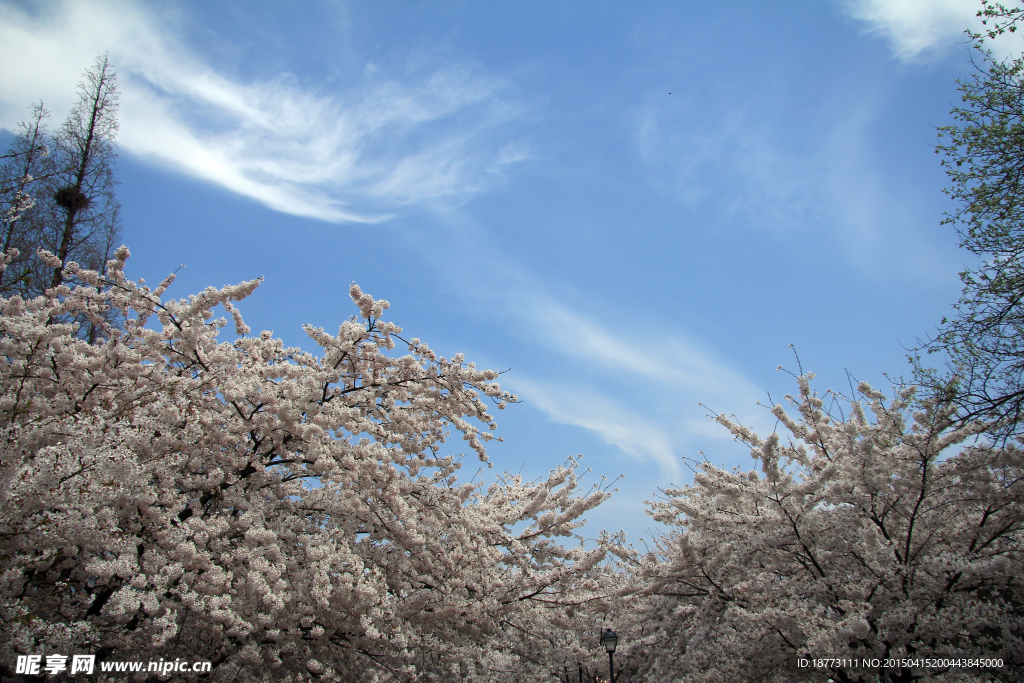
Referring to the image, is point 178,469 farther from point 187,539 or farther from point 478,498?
point 478,498

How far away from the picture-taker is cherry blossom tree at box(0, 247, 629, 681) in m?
4.91

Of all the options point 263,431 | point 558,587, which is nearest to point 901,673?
point 558,587

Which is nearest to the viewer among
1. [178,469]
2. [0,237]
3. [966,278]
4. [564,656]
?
A: [178,469]

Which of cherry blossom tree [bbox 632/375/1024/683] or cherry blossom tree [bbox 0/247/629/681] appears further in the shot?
cherry blossom tree [bbox 632/375/1024/683]

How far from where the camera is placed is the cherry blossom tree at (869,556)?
6.33 m

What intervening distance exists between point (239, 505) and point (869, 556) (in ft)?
25.1

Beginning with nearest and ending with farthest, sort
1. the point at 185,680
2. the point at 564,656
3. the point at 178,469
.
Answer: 1. the point at 185,680
2. the point at 178,469
3. the point at 564,656

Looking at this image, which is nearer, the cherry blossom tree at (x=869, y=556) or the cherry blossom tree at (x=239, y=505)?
the cherry blossom tree at (x=239, y=505)

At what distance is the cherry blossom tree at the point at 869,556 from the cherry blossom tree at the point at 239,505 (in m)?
2.31

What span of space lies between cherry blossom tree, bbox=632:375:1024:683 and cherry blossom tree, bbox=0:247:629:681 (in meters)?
2.31

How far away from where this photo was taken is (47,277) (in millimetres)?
14695

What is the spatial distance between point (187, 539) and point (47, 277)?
13.4 meters

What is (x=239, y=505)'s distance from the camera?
19.6 feet

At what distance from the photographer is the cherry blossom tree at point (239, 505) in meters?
4.91
